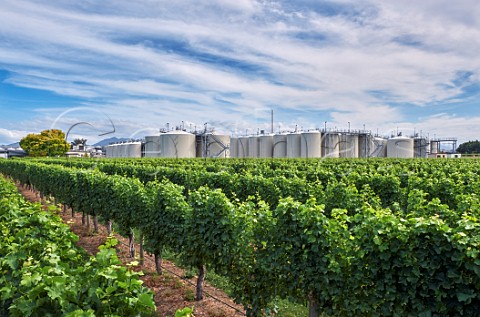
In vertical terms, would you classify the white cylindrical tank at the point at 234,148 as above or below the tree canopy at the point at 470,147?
below

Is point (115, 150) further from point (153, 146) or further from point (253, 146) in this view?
point (253, 146)


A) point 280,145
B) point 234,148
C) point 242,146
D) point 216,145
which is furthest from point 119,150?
point 280,145

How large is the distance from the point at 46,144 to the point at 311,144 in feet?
164

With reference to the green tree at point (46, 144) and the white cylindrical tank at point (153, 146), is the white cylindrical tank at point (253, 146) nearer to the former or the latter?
the white cylindrical tank at point (153, 146)

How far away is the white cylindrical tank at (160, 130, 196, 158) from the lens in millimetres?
51719

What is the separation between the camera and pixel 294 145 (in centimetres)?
5350

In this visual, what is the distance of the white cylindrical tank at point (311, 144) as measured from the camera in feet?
170

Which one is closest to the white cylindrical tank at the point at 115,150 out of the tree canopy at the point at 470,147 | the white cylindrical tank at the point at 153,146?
the white cylindrical tank at the point at 153,146

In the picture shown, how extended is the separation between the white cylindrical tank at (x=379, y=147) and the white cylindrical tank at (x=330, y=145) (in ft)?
38.6

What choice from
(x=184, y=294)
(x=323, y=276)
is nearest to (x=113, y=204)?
(x=184, y=294)

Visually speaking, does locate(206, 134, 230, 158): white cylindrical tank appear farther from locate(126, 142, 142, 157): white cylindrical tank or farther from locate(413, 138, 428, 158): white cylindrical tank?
locate(413, 138, 428, 158): white cylindrical tank

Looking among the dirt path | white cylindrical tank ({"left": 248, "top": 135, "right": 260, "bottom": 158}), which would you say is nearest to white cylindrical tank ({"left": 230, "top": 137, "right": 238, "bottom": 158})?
white cylindrical tank ({"left": 248, "top": 135, "right": 260, "bottom": 158})

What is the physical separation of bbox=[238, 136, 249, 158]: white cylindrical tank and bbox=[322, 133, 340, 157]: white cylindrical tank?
547 inches

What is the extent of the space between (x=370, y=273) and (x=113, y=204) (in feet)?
26.8
